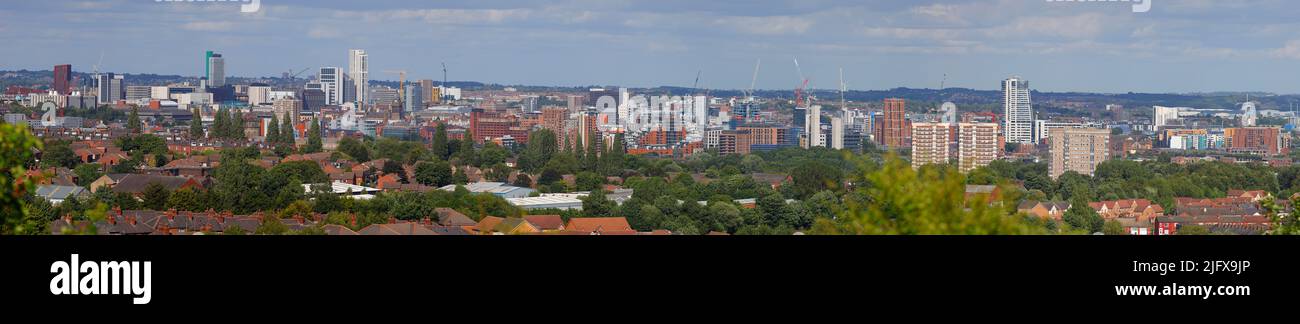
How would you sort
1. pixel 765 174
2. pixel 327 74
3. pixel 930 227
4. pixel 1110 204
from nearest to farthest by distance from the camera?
1. pixel 930 227
2. pixel 1110 204
3. pixel 765 174
4. pixel 327 74

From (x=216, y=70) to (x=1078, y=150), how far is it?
800 inches

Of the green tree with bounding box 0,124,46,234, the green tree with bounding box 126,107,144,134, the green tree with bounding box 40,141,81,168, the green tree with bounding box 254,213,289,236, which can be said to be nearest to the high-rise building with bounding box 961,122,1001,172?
the green tree with bounding box 40,141,81,168

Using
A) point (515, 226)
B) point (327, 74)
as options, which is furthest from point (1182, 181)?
point (327, 74)

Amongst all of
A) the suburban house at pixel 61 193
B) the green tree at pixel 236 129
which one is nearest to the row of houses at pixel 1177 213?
the suburban house at pixel 61 193

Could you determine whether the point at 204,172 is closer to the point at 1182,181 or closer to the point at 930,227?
the point at 1182,181

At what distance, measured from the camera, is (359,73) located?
4034 cm

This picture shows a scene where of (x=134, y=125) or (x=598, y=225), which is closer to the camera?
(x=598, y=225)

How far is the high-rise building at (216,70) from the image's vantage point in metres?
32.8

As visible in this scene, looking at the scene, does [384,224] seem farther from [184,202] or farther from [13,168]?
[13,168]

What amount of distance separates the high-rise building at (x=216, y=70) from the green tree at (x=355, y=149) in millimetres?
4844

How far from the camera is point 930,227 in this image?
390cm

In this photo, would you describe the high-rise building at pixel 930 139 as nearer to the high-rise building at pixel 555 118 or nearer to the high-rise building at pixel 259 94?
the high-rise building at pixel 555 118

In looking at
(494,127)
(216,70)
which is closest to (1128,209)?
(494,127)
